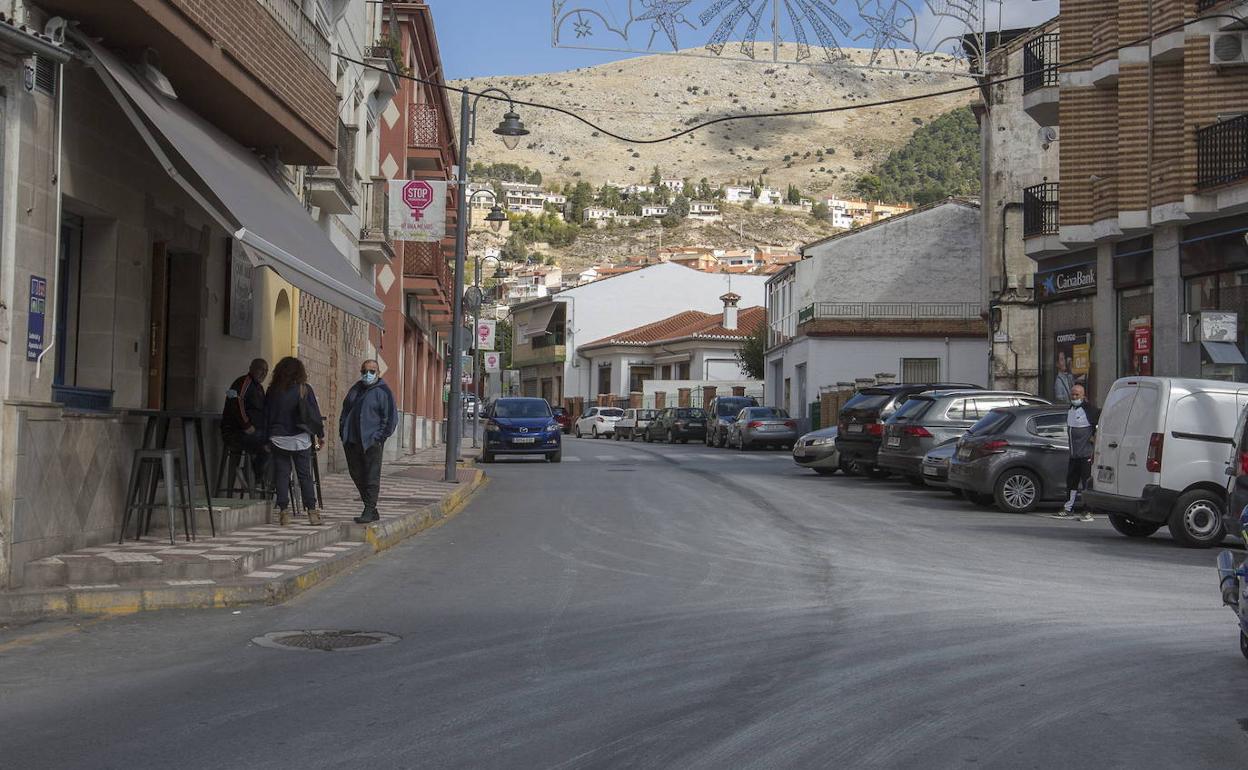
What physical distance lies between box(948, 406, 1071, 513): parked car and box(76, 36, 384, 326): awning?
29.5ft

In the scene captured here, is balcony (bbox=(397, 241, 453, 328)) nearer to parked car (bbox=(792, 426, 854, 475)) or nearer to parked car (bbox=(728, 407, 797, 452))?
parked car (bbox=(728, 407, 797, 452))

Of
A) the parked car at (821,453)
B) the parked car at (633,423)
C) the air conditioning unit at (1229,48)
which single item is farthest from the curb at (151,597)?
the parked car at (633,423)

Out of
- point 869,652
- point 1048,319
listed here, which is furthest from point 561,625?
point 1048,319

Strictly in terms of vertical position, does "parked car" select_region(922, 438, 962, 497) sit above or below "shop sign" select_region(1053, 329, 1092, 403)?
below

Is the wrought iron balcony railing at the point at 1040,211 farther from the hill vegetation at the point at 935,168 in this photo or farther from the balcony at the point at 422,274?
the hill vegetation at the point at 935,168

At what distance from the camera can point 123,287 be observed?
11.9 meters

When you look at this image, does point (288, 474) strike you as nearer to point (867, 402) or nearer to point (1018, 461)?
point (1018, 461)

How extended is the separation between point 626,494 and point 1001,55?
25.0 meters

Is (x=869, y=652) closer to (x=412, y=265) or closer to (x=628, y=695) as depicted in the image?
(x=628, y=695)

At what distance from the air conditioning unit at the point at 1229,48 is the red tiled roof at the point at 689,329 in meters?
51.4

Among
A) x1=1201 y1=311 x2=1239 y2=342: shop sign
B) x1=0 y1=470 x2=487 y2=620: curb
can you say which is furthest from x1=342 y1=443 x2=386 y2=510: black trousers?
x1=1201 y1=311 x2=1239 y2=342: shop sign

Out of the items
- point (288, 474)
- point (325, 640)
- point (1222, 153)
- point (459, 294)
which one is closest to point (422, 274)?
point (459, 294)

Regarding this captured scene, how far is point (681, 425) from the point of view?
53.7 m

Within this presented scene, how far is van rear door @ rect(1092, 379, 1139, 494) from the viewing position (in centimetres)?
1552
